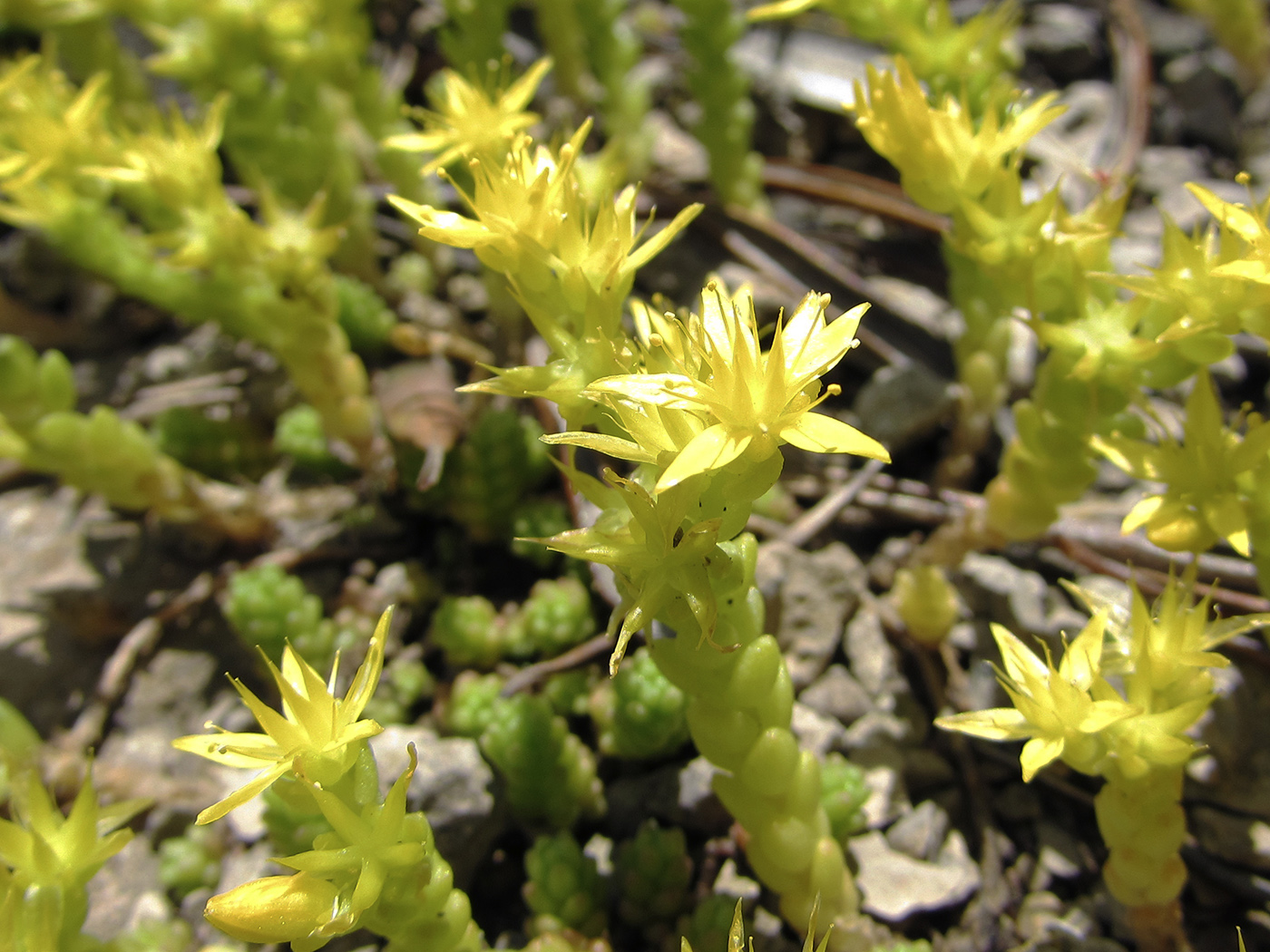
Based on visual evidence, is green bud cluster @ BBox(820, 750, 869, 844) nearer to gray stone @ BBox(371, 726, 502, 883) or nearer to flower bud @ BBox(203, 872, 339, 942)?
gray stone @ BBox(371, 726, 502, 883)

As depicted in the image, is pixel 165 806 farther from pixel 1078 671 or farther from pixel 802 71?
pixel 802 71

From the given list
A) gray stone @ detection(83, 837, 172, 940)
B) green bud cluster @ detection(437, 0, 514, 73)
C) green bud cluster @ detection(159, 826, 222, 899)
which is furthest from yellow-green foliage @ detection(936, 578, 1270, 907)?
green bud cluster @ detection(437, 0, 514, 73)

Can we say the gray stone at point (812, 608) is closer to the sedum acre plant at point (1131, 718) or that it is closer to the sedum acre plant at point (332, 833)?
the sedum acre plant at point (1131, 718)

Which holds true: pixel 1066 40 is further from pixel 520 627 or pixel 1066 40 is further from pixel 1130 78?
pixel 520 627

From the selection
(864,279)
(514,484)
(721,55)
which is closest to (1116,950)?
(514,484)

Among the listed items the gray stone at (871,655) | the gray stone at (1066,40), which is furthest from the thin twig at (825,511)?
the gray stone at (1066,40)
